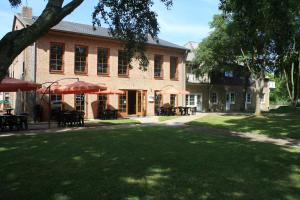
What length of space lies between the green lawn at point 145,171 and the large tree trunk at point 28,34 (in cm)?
230

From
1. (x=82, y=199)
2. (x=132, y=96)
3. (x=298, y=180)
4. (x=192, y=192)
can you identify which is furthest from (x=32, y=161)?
(x=132, y=96)

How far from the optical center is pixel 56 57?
2350 cm

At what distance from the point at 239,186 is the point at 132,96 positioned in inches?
956

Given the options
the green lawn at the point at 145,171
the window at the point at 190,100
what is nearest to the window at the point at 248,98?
the window at the point at 190,100

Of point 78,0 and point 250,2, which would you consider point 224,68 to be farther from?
point 78,0

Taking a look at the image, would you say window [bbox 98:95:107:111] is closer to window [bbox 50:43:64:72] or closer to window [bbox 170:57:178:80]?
window [bbox 50:43:64:72]

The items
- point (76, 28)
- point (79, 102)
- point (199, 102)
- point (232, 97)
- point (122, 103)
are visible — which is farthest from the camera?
point (232, 97)

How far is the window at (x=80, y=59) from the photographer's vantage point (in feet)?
80.3

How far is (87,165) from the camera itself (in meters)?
7.77

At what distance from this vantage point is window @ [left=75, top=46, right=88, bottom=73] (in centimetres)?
2448

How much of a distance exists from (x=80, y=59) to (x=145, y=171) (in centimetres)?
1871

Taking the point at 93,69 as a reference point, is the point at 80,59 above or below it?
above

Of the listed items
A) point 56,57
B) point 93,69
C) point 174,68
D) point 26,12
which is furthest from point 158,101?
point 26,12

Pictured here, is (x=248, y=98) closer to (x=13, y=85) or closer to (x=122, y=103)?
(x=122, y=103)
